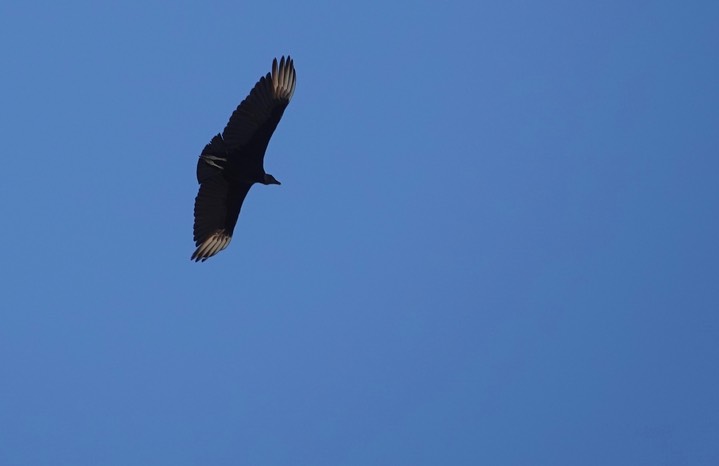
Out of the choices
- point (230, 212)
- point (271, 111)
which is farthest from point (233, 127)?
point (230, 212)

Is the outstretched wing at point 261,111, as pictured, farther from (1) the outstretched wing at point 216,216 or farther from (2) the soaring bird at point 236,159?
(1) the outstretched wing at point 216,216

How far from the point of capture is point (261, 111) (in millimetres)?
25484

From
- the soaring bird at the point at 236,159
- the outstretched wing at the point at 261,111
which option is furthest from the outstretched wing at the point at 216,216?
the outstretched wing at the point at 261,111

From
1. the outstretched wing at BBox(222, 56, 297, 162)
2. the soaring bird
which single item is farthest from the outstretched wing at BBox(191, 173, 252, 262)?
the outstretched wing at BBox(222, 56, 297, 162)

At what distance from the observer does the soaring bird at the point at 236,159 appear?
25406mm

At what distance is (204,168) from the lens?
2597 centimetres

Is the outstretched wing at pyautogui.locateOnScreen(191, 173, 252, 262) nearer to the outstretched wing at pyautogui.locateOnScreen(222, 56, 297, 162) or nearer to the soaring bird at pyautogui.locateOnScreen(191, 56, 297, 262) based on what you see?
the soaring bird at pyautogui.locateOnScreen(191, 56, 297, 262)

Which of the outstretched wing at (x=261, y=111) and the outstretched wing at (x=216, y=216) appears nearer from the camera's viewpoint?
the outstretched wing at (x=261, y=111)

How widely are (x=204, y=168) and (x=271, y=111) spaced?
1822mm

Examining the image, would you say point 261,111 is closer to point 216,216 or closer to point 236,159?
point 236,159

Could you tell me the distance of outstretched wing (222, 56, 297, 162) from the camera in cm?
2536

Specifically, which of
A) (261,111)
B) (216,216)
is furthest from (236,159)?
(216,216)

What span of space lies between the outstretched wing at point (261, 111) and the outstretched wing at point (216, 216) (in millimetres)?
1466

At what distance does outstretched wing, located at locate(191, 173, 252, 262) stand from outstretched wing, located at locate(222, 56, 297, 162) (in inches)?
57.7
